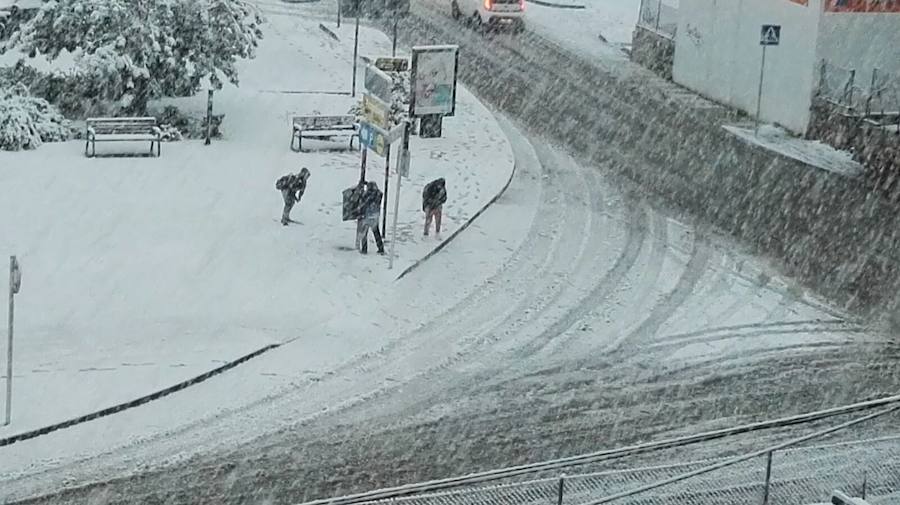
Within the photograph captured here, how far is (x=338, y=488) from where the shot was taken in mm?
14688

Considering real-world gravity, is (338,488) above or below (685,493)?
below

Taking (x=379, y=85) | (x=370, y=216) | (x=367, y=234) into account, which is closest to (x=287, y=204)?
(x=367, y=234)

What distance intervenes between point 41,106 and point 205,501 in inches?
565

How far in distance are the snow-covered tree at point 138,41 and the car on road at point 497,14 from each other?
36.7 ft

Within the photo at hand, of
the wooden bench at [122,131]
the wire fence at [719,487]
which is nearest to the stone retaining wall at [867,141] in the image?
the wooden bench at [122,131]

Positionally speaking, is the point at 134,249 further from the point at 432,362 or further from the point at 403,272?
the point at 432,362

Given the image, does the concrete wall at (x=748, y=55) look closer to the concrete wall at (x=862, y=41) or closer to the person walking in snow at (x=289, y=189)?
the concrete wall at (x=862, y=41)

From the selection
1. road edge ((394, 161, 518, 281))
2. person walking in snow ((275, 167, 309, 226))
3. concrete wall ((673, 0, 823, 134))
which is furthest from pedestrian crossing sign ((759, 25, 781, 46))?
person walking in snow ((275, 167, 309, 226))

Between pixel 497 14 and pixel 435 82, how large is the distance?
1120 centimetres

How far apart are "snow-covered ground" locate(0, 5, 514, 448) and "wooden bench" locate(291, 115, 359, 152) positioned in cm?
25

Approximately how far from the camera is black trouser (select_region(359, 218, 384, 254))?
21.5 m

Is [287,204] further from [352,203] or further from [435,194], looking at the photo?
[435,194]

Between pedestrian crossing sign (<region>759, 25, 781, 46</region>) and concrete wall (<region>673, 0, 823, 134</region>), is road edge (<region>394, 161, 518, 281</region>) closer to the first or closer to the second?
pedestrian crossing sign (<region>759, 25, 781, 46</region>)

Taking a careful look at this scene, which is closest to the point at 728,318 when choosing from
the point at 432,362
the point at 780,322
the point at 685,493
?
the point at 780,322
